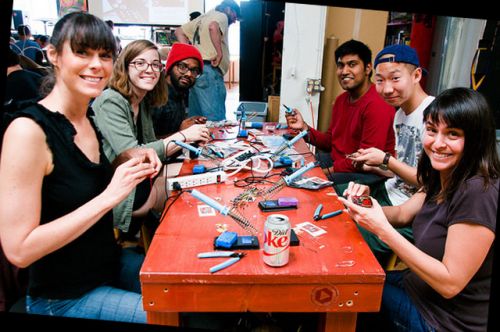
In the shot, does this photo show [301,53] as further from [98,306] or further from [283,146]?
[98,306]

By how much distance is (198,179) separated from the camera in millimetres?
1246

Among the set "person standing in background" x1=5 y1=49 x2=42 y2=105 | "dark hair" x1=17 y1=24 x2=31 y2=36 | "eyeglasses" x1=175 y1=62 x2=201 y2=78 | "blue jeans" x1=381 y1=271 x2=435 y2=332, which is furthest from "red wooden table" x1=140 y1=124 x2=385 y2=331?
"eyeglasses" x1=175 y1=62 x2=201 y2=78

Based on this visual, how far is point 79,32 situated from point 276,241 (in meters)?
0.70

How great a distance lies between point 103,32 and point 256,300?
0.78m

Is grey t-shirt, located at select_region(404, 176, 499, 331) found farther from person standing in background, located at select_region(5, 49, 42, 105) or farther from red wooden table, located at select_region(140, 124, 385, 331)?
person standing in background, located at select_region(5, 49, 42, 105)

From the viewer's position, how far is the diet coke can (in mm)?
746

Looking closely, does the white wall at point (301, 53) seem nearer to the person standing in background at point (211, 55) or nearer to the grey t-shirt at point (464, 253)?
the person standing in background at point (211, 55)

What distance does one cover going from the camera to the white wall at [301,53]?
3055 mm

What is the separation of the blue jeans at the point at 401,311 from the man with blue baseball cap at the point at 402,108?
15.3 inches

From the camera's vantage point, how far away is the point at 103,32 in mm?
911

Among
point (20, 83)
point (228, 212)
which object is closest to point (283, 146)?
point (228, 212)

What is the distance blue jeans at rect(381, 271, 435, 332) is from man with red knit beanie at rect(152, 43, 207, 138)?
1595 millimetres

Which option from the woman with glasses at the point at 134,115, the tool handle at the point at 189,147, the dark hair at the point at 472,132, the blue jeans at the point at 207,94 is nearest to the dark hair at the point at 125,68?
A: the woman with glasses at the point at 134,115

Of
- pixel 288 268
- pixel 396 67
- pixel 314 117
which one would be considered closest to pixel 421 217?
pixel 288 268
